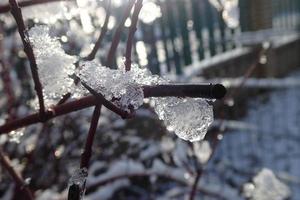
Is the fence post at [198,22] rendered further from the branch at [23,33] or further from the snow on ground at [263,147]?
the branch at [23,33]

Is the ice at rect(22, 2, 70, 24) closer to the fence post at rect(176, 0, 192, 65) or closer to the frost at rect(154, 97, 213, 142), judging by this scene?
the frost at rect(154, 97, 213, 142)

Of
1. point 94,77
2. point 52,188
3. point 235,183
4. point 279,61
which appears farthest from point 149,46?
point 94,77

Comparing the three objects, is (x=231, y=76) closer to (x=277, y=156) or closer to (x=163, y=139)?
(x=277, y=156)

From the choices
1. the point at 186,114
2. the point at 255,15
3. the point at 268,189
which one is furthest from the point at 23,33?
the point at 255,15

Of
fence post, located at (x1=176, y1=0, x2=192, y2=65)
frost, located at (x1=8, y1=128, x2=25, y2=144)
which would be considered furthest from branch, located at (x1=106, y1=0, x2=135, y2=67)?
fence post, located at (x1=176, y1=0, x2=192, y2=65)

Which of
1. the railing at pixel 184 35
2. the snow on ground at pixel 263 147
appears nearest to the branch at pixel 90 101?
the snow on ground at pixel 263 147
